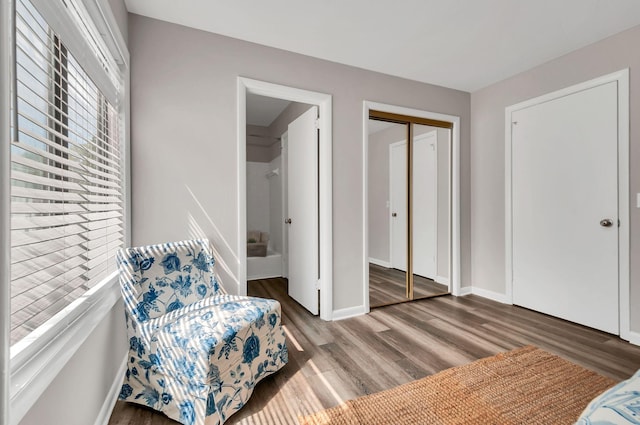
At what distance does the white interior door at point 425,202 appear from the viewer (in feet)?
11.5

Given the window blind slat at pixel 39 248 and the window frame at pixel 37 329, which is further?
the window blind slat at pixel 39 248

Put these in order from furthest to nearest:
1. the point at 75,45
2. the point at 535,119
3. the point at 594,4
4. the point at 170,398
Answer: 1. the point at 535,119
2. the point at 594,4
3. the point at 170,398
4. the point at 75,45

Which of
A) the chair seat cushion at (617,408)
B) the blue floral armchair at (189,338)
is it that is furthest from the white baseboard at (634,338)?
the blue floral armchair at (189,338)

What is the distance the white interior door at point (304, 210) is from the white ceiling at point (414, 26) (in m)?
0.72

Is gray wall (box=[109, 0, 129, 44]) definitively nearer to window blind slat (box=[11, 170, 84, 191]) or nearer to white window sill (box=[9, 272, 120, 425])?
window blind slat (box=[11, 170, 84, 191])

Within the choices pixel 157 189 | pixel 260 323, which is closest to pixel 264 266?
pixel 157 189

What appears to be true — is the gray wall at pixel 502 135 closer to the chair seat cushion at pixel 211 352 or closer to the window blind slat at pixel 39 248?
the chair seat cushion at pixel 211 352

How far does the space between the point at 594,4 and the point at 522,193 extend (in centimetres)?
170

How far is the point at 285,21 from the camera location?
2301mm

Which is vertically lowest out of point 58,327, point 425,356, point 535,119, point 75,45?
point 425,356

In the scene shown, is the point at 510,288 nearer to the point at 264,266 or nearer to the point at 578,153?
the point at 578,153

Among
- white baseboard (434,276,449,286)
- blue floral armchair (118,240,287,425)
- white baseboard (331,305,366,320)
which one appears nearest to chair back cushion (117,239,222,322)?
blue floral armchair (118,240,287,425)

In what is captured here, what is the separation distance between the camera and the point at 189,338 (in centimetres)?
150

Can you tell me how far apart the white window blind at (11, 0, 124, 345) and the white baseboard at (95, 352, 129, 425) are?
0.63 meters
